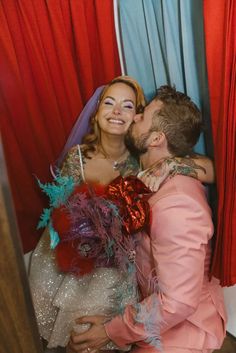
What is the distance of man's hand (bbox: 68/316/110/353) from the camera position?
3.53 ft

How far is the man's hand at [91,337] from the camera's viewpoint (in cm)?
108

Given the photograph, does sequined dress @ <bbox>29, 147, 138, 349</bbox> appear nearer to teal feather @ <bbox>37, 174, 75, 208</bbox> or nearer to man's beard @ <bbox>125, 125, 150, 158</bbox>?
teal feather @ <bbox>37, 174, 75, 208</bbox>

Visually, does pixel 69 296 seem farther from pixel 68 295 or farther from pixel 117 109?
pixel 117 109

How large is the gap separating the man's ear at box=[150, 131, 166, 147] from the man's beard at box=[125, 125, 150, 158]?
0.02 m

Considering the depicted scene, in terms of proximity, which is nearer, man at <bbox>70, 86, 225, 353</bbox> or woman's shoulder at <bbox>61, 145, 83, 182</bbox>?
man at <bbox>70, 86, 225, 353</bbox>

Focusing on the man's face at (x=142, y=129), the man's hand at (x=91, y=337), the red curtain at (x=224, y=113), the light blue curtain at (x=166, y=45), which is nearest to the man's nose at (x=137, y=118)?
the man's face at (x=142, y=129)

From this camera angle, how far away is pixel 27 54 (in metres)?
1.09

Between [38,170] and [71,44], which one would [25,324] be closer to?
[38,170]

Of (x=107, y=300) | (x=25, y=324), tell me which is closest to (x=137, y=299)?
(x=107, y=300)

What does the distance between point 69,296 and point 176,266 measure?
1.24 feet

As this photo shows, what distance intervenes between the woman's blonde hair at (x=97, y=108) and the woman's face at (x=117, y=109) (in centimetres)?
1

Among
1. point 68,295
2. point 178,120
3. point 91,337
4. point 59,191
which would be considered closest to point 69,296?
point 68,295

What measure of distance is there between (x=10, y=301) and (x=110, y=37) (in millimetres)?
964

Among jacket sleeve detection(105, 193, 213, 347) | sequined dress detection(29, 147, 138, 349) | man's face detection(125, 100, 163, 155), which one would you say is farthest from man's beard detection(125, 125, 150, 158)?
sequined dress detection(29, 147, 138, 349)
